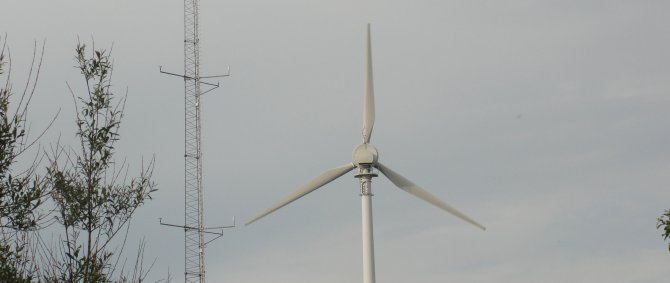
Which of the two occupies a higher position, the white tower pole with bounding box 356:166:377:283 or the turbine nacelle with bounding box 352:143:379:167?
the turbine nacelle with bounding box 352:143:379:167

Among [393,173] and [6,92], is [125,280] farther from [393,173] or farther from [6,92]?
[393,173]

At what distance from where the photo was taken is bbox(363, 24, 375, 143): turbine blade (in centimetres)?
9821

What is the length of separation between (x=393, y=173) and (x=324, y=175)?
20.5 feet

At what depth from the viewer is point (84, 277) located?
3225 cm

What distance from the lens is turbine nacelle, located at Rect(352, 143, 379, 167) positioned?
99688 millimetres

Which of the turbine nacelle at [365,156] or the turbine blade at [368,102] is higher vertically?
the turbine blade at [368,102]

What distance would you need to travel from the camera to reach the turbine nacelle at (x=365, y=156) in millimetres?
99688

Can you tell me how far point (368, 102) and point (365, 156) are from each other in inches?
182

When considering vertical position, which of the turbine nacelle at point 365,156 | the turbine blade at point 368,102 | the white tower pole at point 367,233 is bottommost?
the white tower pole at point 367,233

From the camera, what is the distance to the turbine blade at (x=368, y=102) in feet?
322

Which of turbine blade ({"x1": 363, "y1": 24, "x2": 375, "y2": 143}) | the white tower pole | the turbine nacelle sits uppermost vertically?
turbine blade ({"x1": 363, "y1": 24, "x2": 375, "y2": 143})

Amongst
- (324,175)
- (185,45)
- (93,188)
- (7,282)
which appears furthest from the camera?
(185,45)

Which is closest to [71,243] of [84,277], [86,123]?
[84,277]

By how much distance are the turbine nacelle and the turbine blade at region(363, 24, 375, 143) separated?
1.06 m
